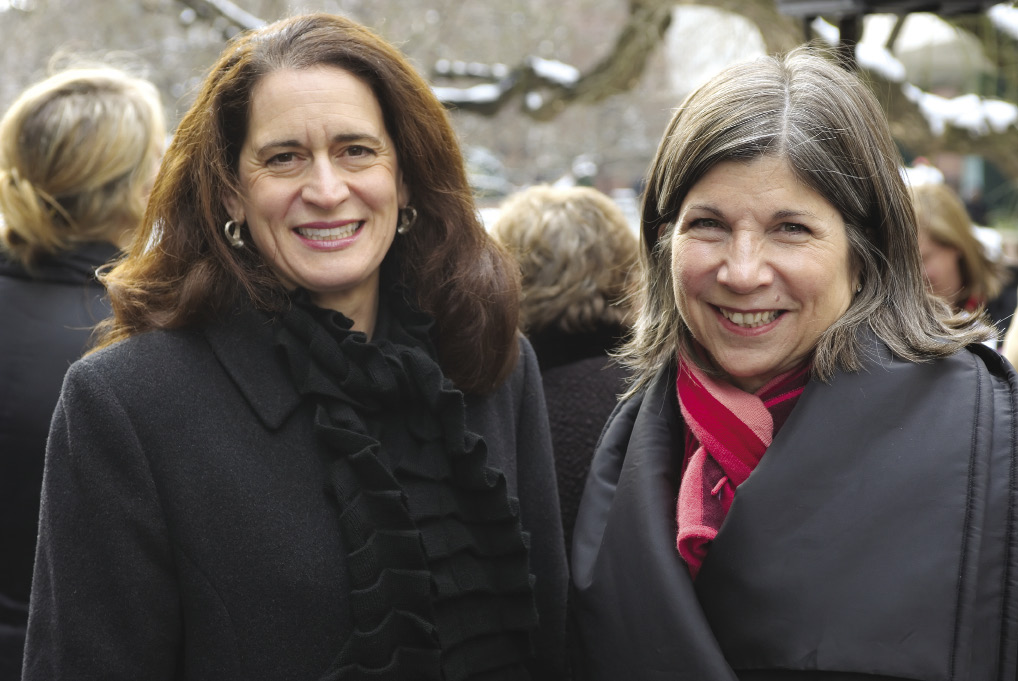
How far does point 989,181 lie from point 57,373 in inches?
861

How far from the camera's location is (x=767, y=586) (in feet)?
5.74

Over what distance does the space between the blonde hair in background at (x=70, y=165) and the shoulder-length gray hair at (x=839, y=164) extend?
169 cm

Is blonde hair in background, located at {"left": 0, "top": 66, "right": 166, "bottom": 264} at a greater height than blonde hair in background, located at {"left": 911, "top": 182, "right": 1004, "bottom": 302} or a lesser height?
greater

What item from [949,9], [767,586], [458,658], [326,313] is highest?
[949,9]

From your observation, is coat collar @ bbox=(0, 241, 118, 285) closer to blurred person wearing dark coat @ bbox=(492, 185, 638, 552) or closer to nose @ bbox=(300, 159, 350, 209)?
nose @ bbox=(300, 159, 350, 209)

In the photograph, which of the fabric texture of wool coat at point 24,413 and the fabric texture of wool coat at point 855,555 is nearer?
the fabric texture of wool coat at point 855,555

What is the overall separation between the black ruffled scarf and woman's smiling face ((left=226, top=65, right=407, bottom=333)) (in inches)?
3.9

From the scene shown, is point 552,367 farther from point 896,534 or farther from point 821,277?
point 896,534

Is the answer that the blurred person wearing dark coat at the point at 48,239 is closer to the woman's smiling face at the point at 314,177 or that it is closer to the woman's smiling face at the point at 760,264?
the woman's smiling face at the point at 314,177

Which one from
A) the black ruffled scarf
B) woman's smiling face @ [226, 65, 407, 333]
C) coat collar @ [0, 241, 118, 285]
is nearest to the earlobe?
woman's smiling face @ [226, 65, 407, 333]

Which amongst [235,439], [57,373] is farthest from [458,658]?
[57,373]

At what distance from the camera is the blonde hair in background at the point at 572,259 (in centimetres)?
299

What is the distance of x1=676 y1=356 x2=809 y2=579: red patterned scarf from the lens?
1894 millimetres

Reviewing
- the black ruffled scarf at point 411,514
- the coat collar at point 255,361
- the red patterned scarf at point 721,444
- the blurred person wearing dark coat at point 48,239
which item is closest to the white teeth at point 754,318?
the red patterned scarf at point 721,444
